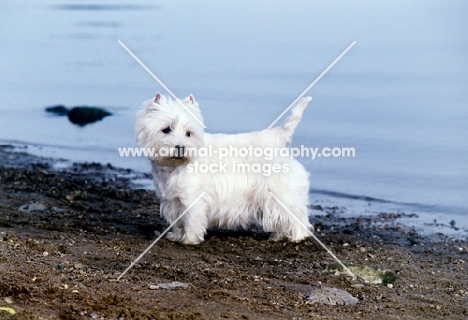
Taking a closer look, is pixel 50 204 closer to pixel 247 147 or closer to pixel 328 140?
pixel 247 147

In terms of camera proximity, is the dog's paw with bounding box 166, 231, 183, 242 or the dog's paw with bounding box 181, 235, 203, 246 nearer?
the dog's paw with bounding box 181, 235, 203, 246

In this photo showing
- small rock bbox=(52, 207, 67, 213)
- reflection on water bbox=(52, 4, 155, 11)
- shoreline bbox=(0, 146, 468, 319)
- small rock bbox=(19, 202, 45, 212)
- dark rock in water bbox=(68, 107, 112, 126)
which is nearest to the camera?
shoreline bbox=(0, 146, 468, 319)

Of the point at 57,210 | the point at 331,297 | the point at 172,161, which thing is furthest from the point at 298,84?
the point at 331,297

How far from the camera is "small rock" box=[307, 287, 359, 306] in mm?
6242

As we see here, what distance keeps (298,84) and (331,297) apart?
12693 millimetres

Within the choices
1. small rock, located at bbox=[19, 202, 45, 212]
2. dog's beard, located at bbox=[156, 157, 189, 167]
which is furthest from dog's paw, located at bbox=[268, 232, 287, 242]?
small rock, located at bbox=[19, 202, 45, 212]

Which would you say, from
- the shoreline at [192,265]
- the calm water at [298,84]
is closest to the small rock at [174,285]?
the shoreline at [192,265]

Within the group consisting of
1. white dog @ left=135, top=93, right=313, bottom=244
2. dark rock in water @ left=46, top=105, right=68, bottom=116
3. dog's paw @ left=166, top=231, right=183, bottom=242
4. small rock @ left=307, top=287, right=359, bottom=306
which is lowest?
dark rock in water @ left=46, top=105, right=68, bottom=116

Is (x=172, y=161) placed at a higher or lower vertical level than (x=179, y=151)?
lower

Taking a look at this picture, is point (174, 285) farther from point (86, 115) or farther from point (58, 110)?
point (58, 110)

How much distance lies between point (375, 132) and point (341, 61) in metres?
7.23

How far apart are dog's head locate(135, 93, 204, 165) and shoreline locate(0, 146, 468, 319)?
837 millimetres

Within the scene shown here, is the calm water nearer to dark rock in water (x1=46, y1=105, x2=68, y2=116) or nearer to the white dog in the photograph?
dark rock in water (x1=46, y1=105, x2=68, y2=116)

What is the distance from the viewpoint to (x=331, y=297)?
6312 mm
